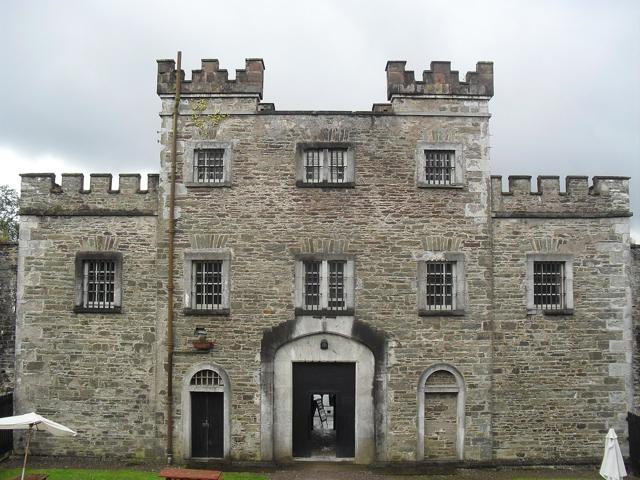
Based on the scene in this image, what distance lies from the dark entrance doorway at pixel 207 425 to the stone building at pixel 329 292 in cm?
6

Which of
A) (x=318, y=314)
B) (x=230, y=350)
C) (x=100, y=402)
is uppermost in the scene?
→ (x=318, y=314)

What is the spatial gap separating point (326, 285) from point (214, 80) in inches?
271

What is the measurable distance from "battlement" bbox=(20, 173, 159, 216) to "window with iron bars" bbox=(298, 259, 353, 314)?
4947 mm

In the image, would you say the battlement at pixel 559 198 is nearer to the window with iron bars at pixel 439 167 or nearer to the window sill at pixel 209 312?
the window with iron bars at pixel 439 167

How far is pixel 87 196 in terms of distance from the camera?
1744 centimetres

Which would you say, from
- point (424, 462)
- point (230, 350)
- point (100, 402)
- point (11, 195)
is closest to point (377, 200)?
point (230, 350)

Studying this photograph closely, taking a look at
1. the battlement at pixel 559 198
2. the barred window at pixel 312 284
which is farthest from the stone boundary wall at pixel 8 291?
the battlement at pixel 559 198

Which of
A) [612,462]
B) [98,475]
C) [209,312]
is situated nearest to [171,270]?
[209,312]

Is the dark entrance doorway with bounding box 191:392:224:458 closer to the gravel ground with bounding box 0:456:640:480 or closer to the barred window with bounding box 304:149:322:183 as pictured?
the gravel ground with bounding box 0:456:640:480

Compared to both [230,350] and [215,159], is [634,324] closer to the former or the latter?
[230,350]

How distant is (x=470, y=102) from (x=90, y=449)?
1493 cm

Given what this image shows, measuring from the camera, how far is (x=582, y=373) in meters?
16.9

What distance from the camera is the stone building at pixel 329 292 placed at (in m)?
16.7

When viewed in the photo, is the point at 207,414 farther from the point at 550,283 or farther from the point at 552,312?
the point at 550,283
